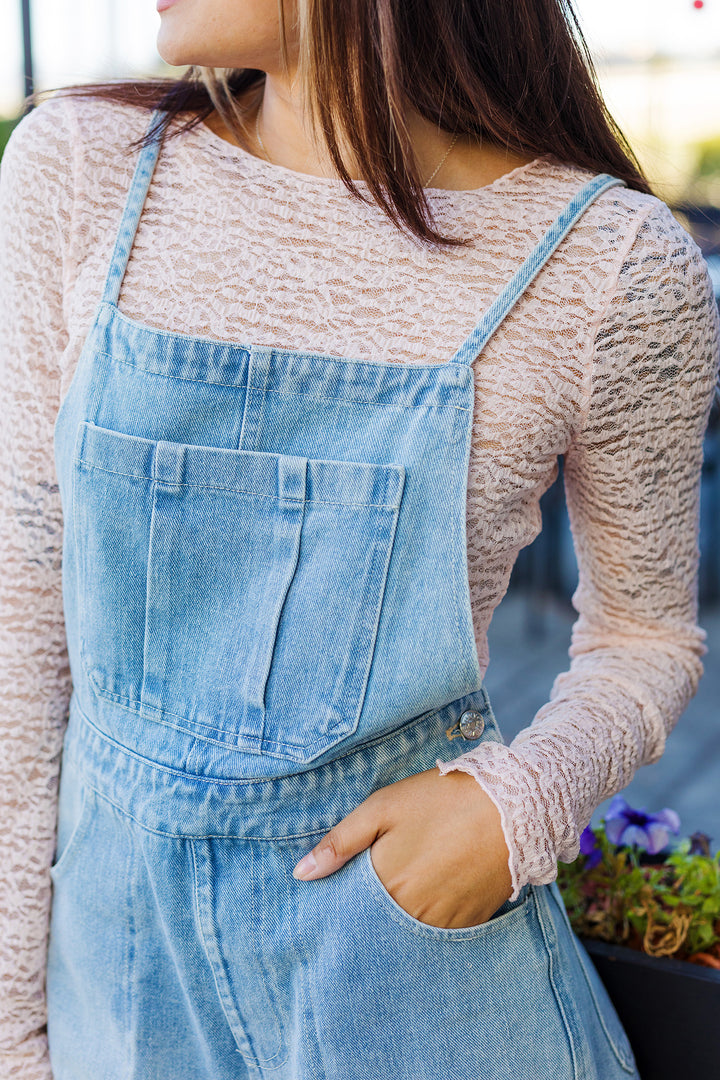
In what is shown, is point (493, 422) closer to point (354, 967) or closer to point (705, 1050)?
point (354, 967)

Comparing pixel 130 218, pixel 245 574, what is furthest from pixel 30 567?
pixel 130 218

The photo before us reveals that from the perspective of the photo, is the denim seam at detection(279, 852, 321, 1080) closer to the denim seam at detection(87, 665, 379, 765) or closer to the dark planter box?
the denim seam at detection(87, 665, 379, 765)

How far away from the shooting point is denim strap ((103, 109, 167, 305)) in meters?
0.87

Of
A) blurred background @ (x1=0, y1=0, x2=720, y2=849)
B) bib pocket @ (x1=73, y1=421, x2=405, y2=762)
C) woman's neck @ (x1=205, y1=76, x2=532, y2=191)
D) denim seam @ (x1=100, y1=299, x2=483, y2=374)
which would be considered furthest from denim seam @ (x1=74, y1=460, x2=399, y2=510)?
blurred background @ (x1=0, y1=0, x2=720, y2=849)

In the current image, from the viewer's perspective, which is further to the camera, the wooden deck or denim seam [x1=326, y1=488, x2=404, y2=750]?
the wooden deck

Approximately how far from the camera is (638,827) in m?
1.38

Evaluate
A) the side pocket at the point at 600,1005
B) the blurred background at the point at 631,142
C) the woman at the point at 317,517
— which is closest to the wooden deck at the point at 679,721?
the blurred background at the point at 631,142

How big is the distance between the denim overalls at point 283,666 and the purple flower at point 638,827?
52 cm

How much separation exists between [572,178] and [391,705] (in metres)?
0.52

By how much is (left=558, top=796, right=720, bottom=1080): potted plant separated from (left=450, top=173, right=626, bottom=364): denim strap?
80cm

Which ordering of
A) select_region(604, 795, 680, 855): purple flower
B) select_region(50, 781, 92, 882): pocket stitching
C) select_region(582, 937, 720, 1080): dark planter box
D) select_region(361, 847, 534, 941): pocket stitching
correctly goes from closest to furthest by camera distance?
select_region(361, 847, 534, 941): pocket stitching
select_region(50, 781, 92, 882): pocket stitching
select_region(582, 937, 720, 1080): dark planter box
select_region(604, 795, 680, 855): purple flower

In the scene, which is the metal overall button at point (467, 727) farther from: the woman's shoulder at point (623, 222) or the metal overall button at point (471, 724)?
the woman's shoulder at point (623, 222)

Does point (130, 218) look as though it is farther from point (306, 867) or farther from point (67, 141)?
point (306, 867)

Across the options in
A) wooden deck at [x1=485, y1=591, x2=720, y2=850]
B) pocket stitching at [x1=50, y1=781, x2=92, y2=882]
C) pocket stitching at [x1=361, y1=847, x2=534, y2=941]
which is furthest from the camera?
wooden deck at [x1=485, y1=591, x2=720, y2=850]
